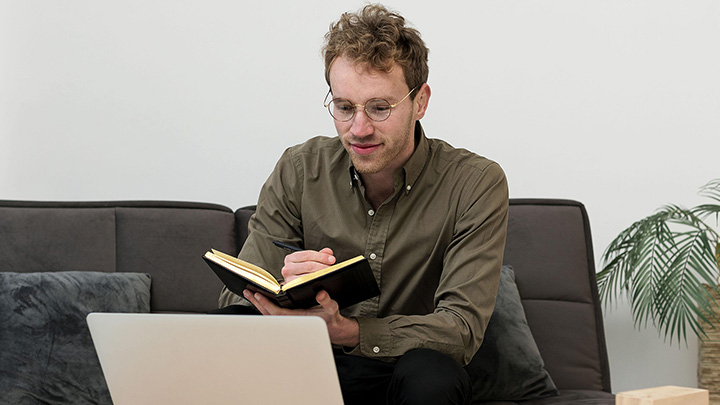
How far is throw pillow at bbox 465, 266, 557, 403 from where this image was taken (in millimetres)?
2080

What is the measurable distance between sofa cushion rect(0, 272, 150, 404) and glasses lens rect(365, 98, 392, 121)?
0.92 metres

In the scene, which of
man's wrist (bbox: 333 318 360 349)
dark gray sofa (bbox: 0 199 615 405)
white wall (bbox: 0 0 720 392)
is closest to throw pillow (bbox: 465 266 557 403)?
dark gray sofa (bbox: 0 199 615 405)

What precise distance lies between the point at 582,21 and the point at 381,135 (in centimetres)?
143

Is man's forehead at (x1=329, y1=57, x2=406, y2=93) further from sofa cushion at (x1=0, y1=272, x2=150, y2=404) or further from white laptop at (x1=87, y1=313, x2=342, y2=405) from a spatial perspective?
sofa cushion at (x1=0, y1=272, x2=150, y2=404)

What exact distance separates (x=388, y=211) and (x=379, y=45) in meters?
0.40

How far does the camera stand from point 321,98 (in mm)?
2855

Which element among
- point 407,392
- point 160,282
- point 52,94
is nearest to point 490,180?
point 407,392

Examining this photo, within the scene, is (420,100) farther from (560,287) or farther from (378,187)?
(560,287)

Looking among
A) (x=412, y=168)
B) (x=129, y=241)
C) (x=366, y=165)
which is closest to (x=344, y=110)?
(x=366, y=165)

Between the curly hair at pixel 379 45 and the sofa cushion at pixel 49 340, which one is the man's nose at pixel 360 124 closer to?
the curly hair at pixel 379 45

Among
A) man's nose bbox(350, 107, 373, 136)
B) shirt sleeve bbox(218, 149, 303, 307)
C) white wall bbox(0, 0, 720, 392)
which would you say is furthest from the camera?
white wall bbox(0, 0, 720, 392)

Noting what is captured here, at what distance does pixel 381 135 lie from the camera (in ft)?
5.83

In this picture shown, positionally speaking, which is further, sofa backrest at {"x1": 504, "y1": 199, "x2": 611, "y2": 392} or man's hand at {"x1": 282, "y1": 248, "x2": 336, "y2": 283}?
sofa backrest at {"x1": 504, "y1": 199, "x2": 611, "y2": 392}

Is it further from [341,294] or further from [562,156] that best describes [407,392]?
[562,156]
